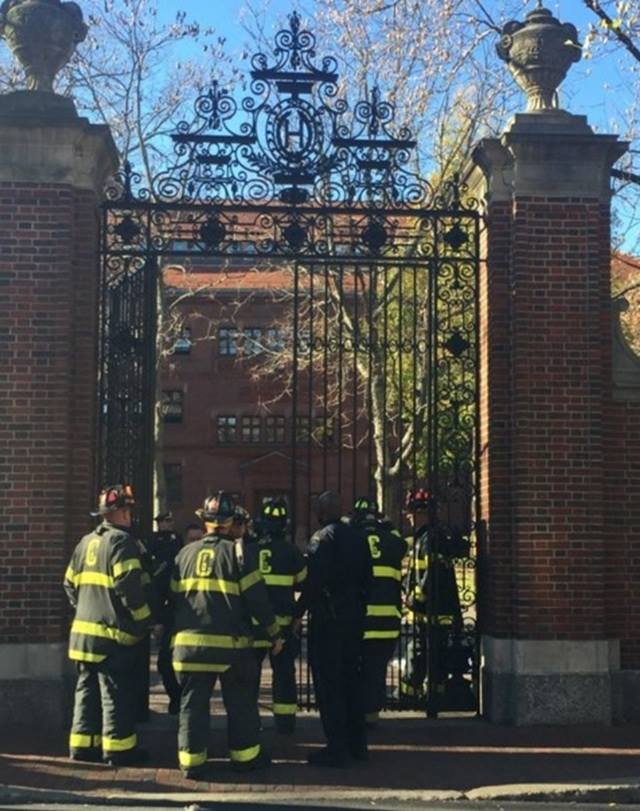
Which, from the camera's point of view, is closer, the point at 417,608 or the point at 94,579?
the point at 94,579

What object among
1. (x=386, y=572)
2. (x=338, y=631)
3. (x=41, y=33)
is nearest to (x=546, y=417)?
(x=386, y=572)

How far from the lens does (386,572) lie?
8.54 m

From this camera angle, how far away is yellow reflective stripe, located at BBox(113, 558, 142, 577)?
7.41m

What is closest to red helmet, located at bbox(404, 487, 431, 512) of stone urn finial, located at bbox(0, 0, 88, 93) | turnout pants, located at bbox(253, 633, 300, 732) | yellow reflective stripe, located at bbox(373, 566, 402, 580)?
yellow reflective stripe, located at bbox(373, 566, 402, 580)

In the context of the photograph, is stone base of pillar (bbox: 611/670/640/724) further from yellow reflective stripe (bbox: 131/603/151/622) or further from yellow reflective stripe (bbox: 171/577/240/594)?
yellow reflective stripe (bbox: 131/603/151/622)

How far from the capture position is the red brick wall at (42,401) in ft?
29.0

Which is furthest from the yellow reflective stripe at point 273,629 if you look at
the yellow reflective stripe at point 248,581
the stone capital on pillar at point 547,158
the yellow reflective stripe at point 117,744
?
the stone capital on pillar at point 547,158

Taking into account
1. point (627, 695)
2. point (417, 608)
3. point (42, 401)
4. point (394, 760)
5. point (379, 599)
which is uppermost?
point (42, 401)

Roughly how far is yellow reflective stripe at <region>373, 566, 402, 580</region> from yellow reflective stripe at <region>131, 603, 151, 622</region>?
192cm

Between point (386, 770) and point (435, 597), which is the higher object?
point (435, 597)

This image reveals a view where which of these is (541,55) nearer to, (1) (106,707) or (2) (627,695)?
(2) (627,695)

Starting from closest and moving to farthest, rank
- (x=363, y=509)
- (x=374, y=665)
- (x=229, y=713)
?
(x=229, y=713), (x=374, y=665), (x=363, y=509)

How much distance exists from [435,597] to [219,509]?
2.91 metres

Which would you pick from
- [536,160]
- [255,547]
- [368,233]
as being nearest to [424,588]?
[255,547]
